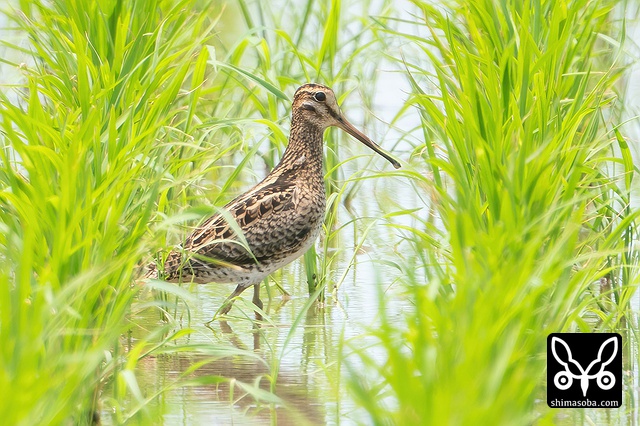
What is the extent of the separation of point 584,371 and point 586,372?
0.9 inches

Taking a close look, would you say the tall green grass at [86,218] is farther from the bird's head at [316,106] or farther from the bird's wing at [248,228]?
the bird's head at [316,106]

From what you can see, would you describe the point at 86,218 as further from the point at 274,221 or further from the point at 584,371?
the point at 274,221

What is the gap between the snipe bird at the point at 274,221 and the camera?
5.89 m

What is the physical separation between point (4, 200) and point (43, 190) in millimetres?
391

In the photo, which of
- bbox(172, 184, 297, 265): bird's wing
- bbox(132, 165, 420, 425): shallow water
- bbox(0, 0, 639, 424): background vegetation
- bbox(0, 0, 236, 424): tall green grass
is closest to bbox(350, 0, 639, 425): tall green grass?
bbox(0, 0, 639, 424): background vegetation

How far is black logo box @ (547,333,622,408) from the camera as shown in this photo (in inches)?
165

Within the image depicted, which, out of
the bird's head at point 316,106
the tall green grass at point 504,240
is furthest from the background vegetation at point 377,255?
the bird's head at point 316,106

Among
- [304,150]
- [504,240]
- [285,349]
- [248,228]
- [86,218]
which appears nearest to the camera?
[504,240]

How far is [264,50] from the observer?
655 centimetres

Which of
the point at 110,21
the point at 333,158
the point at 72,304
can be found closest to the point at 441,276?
the point at 72,304

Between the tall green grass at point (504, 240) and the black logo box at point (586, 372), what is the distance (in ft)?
0.25

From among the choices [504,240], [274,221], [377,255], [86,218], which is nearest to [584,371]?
[504,240]

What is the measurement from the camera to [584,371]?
4340mm

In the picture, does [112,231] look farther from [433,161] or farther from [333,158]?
[333,158]
